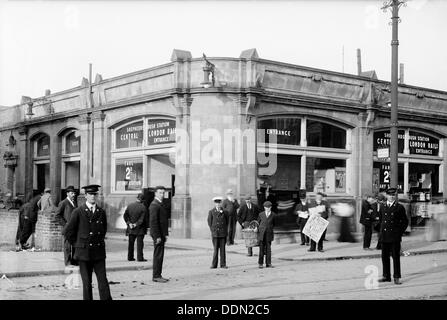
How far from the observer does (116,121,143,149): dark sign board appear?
25266mm

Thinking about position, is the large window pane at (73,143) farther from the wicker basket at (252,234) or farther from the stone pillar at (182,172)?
the wicker basket at (252,234)

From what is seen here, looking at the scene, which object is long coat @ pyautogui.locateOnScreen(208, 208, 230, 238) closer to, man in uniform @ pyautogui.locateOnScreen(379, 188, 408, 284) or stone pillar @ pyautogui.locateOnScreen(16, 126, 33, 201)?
man in uniform @ pyautogui.locateOnScreen(379, 188, 408, 284)

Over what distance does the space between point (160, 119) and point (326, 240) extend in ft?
25.9

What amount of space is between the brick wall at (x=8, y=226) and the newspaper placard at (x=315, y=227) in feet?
29.1

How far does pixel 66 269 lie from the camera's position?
1254 cm

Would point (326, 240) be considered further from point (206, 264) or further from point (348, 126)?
point (206, 264)

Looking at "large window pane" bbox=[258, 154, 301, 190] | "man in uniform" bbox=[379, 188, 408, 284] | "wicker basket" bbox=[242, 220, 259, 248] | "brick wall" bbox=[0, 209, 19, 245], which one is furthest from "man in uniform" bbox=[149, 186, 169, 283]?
"large window pane" bbox=[258, 154, 301, 190]

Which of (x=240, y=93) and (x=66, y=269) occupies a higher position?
(x=240, y=93)

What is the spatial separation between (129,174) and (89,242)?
676 inches

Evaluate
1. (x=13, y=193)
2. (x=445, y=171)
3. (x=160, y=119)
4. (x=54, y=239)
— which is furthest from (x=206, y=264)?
(x=13, y=193)

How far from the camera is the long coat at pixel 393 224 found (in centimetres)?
1205

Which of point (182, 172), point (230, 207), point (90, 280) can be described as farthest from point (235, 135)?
point (90, 280)

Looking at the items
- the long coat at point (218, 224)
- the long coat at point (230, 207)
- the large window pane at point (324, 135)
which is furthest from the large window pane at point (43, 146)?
the long coat at point (218, 224)
